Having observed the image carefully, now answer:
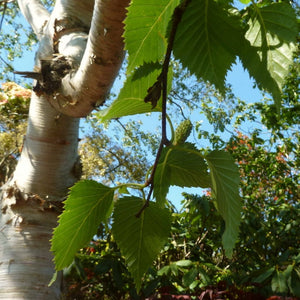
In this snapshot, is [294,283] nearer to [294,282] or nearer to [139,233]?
[294,282]

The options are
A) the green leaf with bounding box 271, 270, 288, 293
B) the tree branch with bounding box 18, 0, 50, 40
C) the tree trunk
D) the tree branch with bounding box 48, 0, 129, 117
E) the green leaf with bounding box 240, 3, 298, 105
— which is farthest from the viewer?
the tree branch with bounding box 18, 0, 50, 40

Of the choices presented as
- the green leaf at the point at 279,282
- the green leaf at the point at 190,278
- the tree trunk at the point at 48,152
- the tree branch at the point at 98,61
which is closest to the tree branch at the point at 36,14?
the tree trunk at the point at 48,152

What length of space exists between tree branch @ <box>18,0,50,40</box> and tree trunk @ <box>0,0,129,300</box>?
1.43 ft

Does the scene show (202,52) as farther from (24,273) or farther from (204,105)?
(204,105)

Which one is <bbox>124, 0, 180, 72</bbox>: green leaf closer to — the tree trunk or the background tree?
the background tree

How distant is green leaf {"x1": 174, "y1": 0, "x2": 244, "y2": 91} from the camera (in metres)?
0.25

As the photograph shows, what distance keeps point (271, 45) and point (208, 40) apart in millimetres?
46

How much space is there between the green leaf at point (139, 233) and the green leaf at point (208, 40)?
0.12 meters

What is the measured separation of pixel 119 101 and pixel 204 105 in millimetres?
5013

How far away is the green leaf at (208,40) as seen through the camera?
25 centimetres

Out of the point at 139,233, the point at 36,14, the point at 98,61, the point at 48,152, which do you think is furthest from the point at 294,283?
the point at 36,14

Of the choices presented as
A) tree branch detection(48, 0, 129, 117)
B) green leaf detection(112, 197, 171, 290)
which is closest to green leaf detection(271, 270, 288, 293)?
tree branch detection(48, 0, 129, 117)

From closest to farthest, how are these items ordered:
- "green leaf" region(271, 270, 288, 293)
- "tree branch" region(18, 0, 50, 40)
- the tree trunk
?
the tree trunk
"green leaf" region(271, 270, 288, 293)
"tree branch" region(18, 0, 50, 40)

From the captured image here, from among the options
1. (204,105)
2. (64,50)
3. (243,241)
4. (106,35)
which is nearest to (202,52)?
(106,35)
